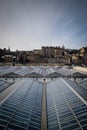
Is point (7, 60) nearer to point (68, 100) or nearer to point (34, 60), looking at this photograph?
point (34, 60)

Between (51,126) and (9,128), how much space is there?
386cm

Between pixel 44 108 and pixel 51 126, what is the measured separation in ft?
16.6

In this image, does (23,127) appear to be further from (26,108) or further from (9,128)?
(26,108)

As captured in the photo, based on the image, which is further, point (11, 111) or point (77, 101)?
point (77, 101)

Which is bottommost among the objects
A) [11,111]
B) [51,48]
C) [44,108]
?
[44,108]

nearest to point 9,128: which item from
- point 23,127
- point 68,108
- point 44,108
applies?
point 23,127

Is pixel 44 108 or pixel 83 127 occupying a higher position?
pixel 83 127

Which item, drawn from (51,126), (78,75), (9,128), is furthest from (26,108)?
(78,75)

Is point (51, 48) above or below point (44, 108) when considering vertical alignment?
above

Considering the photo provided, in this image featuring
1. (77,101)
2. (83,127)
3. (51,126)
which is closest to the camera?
(83,127)

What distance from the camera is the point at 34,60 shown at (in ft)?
473

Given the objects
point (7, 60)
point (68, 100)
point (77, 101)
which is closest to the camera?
point (77, 101)

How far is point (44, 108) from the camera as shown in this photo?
730 inches

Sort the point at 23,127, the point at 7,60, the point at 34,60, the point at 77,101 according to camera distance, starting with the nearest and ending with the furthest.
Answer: the point at 23,127 → the point at 77,101 → the point at 7,60 → the point at 34,60
